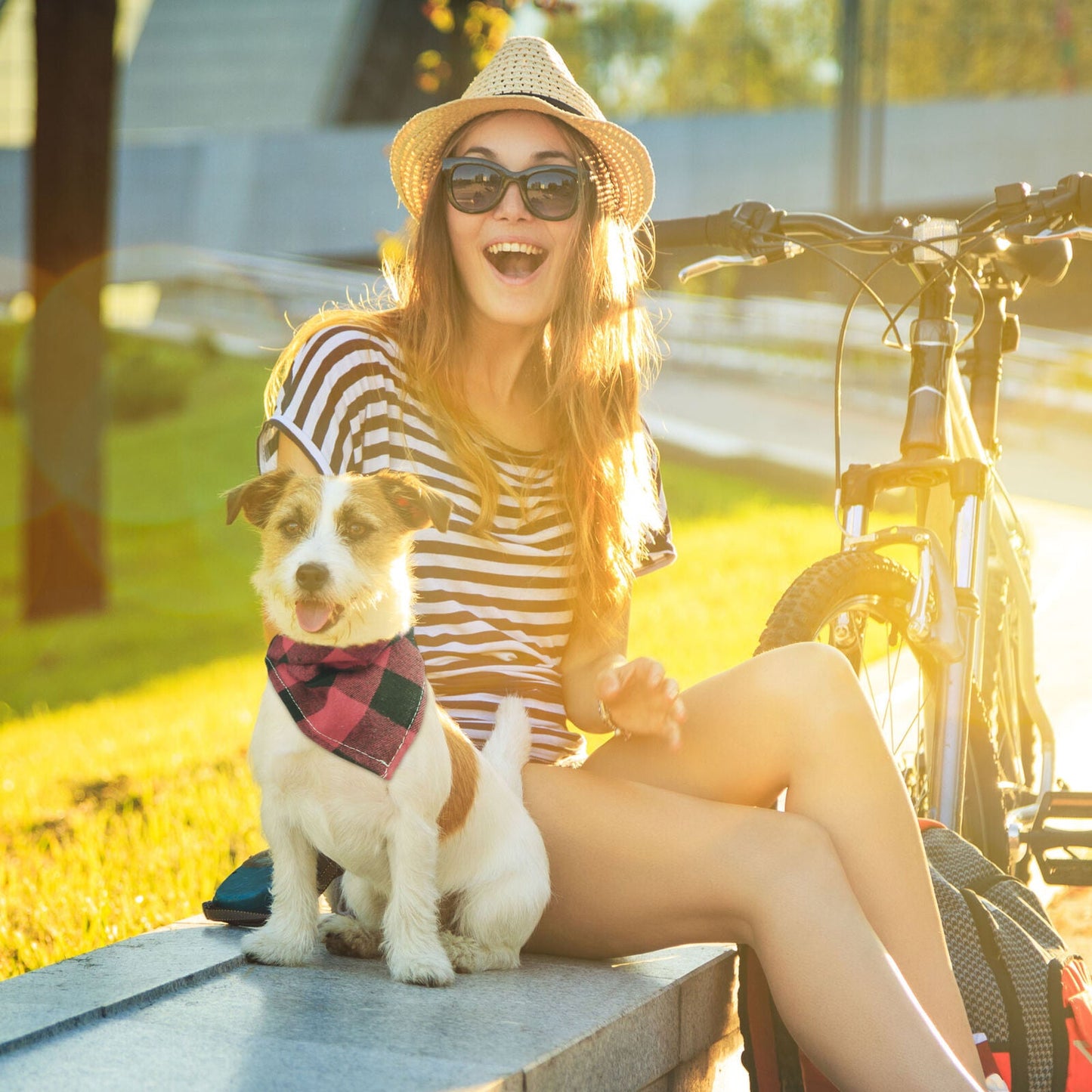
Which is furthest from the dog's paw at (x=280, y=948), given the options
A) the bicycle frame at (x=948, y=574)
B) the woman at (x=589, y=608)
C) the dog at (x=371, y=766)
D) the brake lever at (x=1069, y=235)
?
the brake lever at (x=1069, y=235)

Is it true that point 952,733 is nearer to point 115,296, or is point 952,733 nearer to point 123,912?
point 123,912

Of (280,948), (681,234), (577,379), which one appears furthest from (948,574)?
(280,948)

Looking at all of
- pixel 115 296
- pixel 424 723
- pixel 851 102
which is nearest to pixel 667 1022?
pixel 424 723

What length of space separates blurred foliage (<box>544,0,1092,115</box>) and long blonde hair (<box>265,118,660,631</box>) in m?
40.2

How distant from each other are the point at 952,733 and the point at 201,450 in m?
15.4

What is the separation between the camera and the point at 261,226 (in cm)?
2906

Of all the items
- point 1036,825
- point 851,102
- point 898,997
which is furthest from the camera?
point 851,102


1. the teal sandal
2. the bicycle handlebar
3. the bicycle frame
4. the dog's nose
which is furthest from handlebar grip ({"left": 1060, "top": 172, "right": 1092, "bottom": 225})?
the teal sandal

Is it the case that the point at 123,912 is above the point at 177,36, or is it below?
below

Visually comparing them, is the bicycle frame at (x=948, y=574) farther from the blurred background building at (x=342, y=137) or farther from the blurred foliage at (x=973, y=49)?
the blurred foliage at (x=973, y=49)

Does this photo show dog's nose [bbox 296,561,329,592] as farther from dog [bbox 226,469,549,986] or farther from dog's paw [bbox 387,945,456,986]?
dog's paw [bbox 387,945,456,986]

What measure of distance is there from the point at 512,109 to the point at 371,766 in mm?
1580

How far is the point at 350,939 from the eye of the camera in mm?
2654

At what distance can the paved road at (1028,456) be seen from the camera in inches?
245
